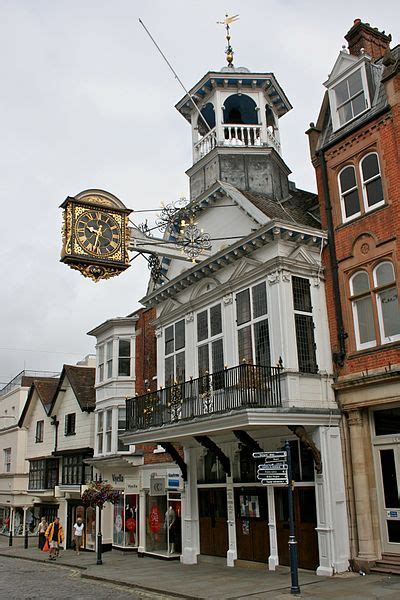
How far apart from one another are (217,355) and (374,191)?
657cm

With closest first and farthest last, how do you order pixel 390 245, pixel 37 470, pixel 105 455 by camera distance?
1. pixel 390 245
2. pixel 105 455
3. pixel 37 470

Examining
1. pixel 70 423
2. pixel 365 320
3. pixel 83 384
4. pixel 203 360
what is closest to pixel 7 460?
pixel 70 423

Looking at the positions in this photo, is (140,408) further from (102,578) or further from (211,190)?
(211,190)

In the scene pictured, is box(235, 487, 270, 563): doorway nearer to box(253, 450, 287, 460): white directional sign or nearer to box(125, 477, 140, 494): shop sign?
box(253, 450, 287, 460): white directional sign

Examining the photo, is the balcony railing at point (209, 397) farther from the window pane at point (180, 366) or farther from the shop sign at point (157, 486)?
the shop sign at point (157, 486)

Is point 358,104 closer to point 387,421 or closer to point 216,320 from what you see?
point 216,320

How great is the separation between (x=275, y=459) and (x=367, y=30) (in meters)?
13.4

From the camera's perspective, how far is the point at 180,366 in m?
19.9

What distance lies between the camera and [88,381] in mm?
32312

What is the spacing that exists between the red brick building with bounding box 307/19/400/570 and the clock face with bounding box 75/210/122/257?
230 inches

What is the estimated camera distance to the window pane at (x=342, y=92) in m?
17.0

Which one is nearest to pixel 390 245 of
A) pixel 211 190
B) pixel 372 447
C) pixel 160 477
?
pixel 372 447

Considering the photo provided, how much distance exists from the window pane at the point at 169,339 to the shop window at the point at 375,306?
7.24 metres

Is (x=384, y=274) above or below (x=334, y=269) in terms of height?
below
